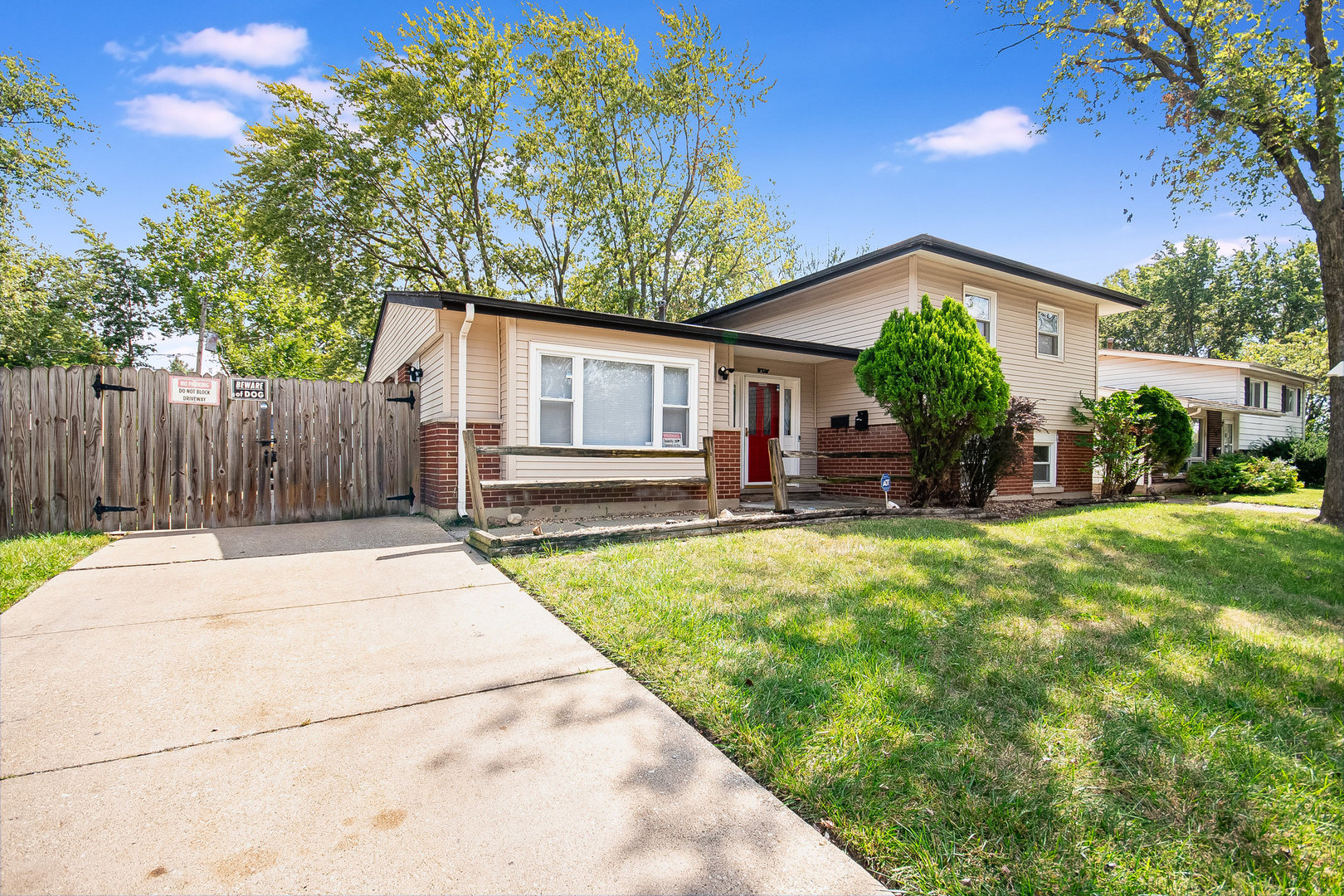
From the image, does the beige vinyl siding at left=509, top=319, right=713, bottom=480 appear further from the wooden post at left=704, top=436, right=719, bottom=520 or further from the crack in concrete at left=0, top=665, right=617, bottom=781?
the crack in concrete at left=0, top=665, right=617, bottom=781

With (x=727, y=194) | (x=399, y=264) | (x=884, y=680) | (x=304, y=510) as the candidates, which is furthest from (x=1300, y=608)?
(x=399, y=264)

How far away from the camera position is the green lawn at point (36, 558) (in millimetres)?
4293

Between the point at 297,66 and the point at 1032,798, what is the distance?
22.0 m

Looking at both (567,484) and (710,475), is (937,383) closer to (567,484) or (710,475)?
(710,475)

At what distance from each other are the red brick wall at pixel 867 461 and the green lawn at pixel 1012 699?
4.92 m

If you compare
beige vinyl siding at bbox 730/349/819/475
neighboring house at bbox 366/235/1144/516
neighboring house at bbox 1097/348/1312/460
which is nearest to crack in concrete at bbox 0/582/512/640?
neighboring house at bbox 366/235/1144/516

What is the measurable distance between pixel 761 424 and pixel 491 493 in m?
5.96

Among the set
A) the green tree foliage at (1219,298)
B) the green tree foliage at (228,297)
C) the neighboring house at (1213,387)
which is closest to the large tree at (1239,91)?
the neighboring house at (1213,387)

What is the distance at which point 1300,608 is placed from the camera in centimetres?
448

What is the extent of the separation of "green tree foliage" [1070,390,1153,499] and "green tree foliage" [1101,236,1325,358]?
30780 mm

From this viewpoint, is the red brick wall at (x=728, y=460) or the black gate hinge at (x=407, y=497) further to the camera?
the red brick wall at (x=728, y=460)

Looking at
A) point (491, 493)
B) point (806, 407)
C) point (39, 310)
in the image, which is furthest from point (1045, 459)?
point (39, 310)

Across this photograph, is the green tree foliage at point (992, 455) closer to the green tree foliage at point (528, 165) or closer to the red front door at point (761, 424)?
the red front door at point (761, 424)

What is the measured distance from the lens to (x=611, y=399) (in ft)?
28.4
